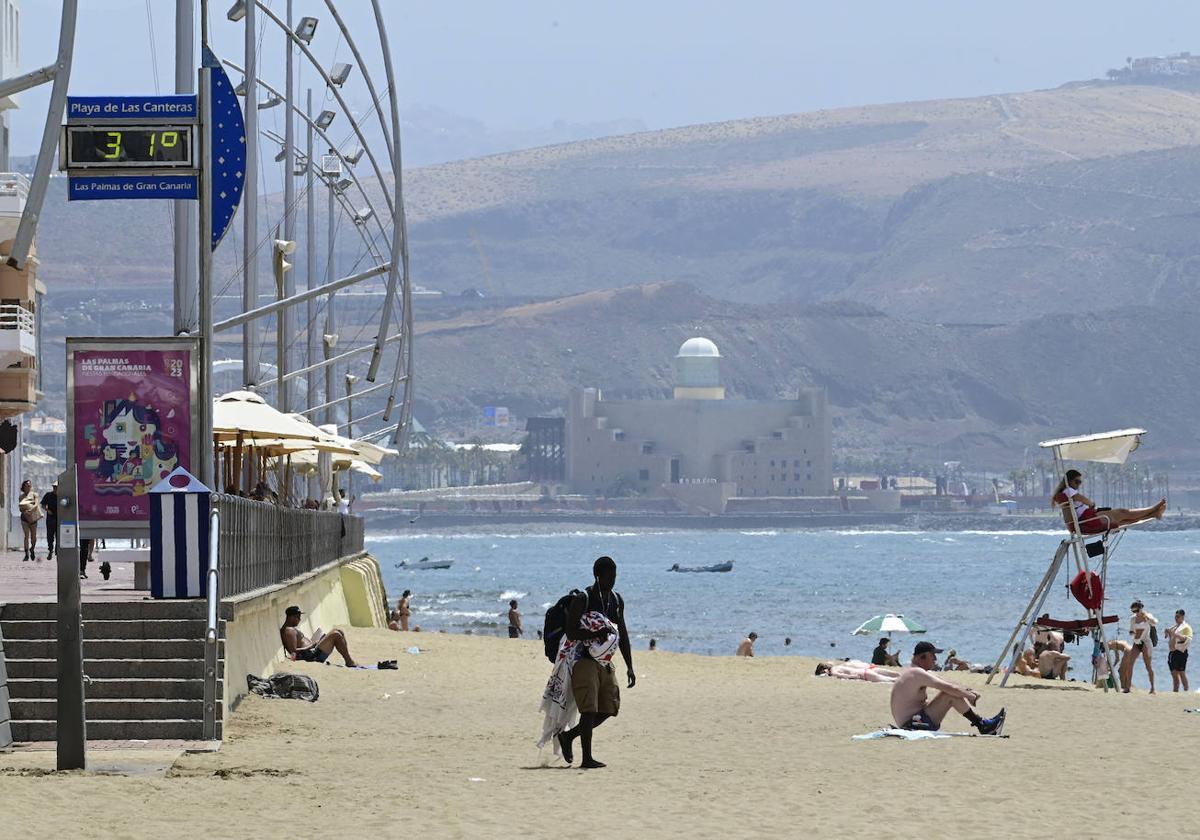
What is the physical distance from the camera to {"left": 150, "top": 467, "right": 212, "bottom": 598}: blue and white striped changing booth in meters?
17.2

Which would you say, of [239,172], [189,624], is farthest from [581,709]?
[239,172]

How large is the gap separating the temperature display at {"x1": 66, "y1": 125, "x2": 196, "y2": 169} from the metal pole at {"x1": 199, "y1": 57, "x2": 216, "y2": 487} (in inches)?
8.4

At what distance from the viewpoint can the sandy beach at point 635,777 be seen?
12508mm

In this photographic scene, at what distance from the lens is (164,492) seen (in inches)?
680

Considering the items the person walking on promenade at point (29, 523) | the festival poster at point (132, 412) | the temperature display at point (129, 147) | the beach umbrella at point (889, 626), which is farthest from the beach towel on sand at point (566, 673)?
the beach umbrella at point (889, 626)

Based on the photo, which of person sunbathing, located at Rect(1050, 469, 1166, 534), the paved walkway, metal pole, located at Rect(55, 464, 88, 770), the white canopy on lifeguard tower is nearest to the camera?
metal pole, located at Rect(55, 464, 88, 770)

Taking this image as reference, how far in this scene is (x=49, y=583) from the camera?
24.7m

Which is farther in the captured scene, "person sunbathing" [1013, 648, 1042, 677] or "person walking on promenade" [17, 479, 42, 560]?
"person walking on promenade" [17, 479, 42, 560]

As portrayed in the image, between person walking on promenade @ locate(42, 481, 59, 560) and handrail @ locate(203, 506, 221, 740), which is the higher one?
person walking on promenade @ locate(42, 481, 59, 560)

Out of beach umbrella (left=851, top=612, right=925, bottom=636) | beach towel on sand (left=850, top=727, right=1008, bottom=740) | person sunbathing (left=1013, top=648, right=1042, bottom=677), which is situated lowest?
beach umbrella (left=851, top=612, right=925, bottom=636)

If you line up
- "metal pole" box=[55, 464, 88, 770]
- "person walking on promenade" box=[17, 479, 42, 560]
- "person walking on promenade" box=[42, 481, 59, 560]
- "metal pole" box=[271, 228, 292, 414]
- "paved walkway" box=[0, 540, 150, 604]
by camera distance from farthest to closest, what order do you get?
1. "metal pole" box=[271, 228, 292, 414]
2. "person walking on promenade" box=[17, 479, 42, 560]
3. "person walking on promenade" box=[42, 481, 59, 560]
4. "paved walkway" box=[0, 540, 150, 604]
5. "metal pole" box=[55, 464, 88, 770]

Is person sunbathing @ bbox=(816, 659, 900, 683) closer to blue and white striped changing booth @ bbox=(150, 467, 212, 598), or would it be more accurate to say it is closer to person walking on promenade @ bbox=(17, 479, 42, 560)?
blue and white striped changing booth @ bbox=(150, 467, 212, 598)

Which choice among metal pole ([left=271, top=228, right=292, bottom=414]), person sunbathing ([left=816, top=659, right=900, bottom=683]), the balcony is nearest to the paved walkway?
metal pole ([left=271, top=228, right=292, bottom=414])

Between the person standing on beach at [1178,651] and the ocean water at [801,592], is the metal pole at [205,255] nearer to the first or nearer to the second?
the person standing on beach at [1178,651]
